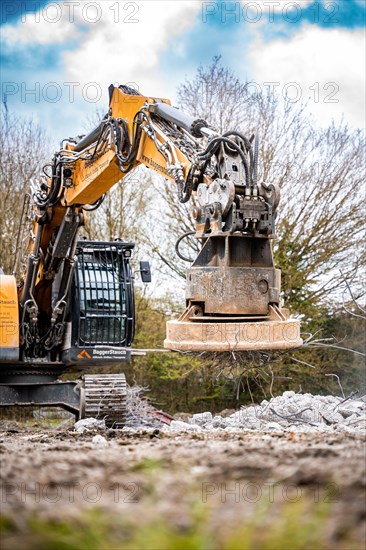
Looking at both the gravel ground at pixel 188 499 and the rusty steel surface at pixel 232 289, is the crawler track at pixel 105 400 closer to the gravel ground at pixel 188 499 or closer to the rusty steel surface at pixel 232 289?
the rusty steel surface at pixel 232 289

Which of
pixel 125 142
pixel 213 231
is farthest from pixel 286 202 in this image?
pixel 213 231

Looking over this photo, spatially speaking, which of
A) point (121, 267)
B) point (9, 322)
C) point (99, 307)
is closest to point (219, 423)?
point (99, 307)

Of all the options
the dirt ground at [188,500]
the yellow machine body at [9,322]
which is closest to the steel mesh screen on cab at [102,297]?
the yellow machine body at [9,322]

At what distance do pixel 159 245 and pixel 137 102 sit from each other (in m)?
8.44

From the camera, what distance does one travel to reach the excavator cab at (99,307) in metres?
9.88

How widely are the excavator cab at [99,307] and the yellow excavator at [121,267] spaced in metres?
0.01

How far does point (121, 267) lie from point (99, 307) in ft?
2.33

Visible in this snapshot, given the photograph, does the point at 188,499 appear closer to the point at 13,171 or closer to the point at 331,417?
the point at 331,417

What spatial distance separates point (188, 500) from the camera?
82.8 inches

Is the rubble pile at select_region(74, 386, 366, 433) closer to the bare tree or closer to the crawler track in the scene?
the crawler track

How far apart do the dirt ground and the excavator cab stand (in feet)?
23.2

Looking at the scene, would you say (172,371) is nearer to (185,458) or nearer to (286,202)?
(286,202)

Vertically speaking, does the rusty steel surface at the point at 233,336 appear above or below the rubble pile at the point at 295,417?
above

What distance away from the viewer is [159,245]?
1542cm
